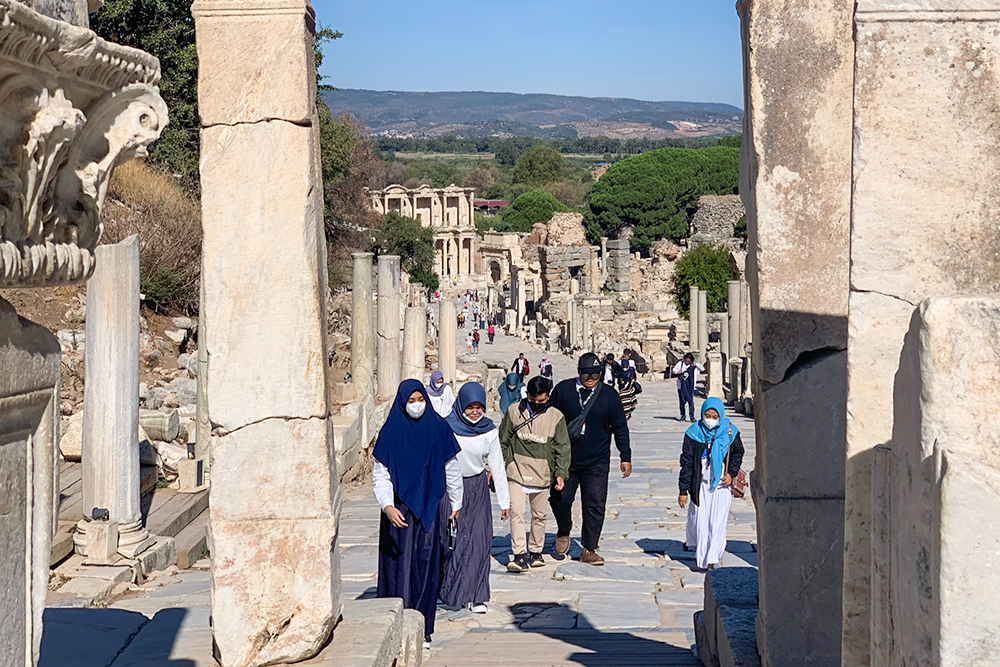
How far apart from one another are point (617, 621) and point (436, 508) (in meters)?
1.32

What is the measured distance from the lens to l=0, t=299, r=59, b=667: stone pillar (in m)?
2.15

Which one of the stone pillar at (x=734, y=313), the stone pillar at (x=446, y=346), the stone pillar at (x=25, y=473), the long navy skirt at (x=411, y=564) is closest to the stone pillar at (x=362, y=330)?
the stone pillar at (x=446, y=346)

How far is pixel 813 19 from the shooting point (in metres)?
4.45

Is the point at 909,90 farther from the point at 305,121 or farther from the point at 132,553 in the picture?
the point at 132,553

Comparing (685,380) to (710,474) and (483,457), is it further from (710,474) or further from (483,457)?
(483,457)

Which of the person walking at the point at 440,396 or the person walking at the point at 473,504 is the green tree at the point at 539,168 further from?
the person walking at the point at 473,504

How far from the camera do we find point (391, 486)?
6211mm

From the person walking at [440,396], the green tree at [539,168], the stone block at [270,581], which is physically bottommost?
the stone block at [270,581]

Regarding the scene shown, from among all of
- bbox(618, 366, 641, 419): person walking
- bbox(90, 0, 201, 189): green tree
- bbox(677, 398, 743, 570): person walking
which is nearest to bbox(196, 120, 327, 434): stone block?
bbox(677, 398, 743, 570): person walking

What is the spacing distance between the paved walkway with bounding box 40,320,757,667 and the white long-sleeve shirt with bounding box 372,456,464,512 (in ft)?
2.55

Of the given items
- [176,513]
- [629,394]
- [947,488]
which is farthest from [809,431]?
[629,394]

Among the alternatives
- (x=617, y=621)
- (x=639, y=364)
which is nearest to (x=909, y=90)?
(x=617, y=621)

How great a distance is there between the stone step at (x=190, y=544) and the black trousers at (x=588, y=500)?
2852 millimetres

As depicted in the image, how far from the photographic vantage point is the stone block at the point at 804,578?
441 centimetres
